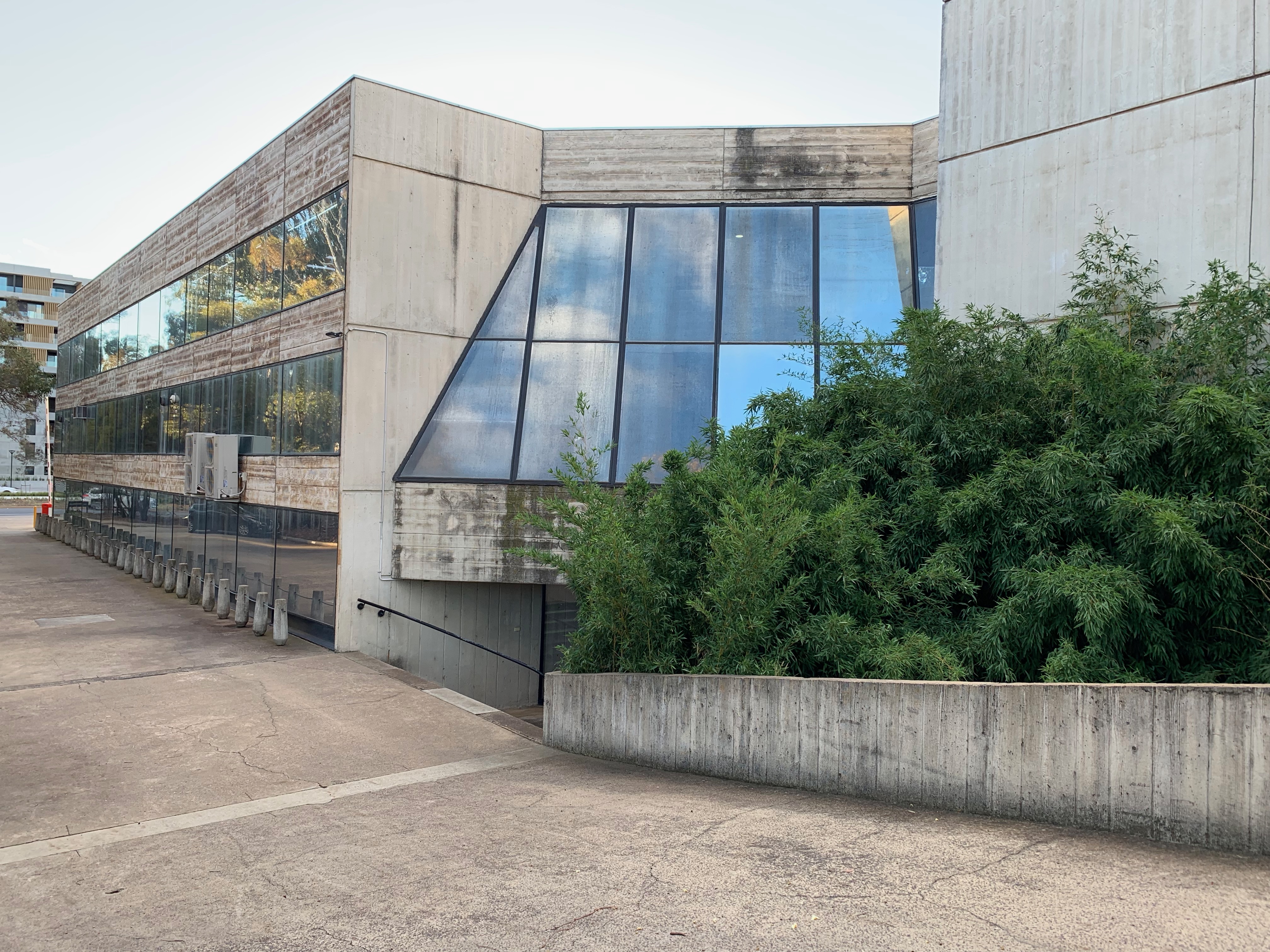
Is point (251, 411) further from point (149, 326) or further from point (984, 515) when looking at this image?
point (984, 515)

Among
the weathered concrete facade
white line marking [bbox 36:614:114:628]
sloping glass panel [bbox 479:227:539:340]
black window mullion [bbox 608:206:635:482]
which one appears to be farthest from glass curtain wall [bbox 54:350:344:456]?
the weathered concrete facade

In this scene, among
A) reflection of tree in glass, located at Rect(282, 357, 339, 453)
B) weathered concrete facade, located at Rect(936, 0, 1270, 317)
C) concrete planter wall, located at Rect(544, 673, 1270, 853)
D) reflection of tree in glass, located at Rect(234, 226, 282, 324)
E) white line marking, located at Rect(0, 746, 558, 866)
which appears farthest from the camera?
reflection of tree in glass, located at Rect(234, 226, 282, 324)

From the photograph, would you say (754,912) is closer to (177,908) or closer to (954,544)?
(177,908)

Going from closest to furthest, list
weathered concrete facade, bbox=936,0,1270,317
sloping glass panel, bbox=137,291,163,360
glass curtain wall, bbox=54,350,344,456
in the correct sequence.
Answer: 1. weathered concrete facade, bbox=936,0,1270,317
2. glass curtain wall, bbox=54,350,344,456
3. sloping glass panel, bbox=137,291,163,360

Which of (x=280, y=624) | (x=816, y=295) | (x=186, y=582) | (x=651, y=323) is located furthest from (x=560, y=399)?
(x=186, y=582)

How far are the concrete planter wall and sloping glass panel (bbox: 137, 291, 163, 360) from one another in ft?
67.6

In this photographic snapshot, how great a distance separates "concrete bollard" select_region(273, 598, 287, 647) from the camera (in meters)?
14.8

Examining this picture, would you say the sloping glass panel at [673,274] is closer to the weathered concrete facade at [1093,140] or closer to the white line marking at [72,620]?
the weathered concrete facade at [1093,140]

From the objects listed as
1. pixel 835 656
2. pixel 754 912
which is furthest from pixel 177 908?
pixel 835 656

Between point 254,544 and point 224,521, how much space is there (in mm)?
1866

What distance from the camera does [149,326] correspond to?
25.2 m

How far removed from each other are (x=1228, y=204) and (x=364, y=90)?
1149 cm

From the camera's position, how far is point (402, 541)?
14.6 meters

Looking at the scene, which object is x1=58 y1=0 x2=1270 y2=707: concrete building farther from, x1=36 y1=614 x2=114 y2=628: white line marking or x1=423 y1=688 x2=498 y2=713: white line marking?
x1=36 y1=614 x2=114 y2=628: white line marking
